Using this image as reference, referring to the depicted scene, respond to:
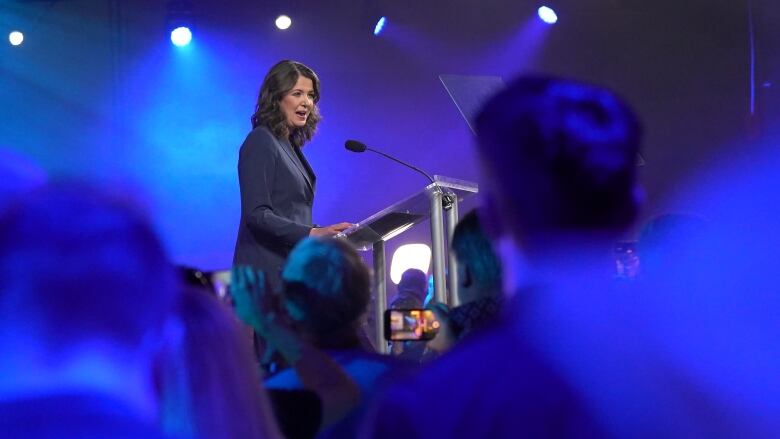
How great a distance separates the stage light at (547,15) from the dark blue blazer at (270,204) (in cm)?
532

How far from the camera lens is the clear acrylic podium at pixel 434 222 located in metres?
3.40

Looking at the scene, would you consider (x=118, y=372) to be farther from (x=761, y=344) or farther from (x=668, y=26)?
(x=668, y=26)

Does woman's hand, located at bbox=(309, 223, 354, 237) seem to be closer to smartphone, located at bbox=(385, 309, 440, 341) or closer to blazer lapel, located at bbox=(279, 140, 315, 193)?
blazer lapel, located at bbox=(279, 140, 315, 193)

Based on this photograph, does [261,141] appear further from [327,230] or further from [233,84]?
[233,84]

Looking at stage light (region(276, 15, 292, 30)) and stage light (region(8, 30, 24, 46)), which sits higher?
stage light (region(276, 15, 292, 30))

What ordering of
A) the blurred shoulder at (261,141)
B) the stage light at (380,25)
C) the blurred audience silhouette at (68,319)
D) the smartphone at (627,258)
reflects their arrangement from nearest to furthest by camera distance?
1. the blurred audience silhouette at (68,319)
2. the smartphone at (627,258)
3. the blurred shoulder at (261,141)
4. the stage light at (380,25)

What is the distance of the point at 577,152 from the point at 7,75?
27.9 ft

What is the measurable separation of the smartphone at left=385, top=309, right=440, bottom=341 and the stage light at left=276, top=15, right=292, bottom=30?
679cm

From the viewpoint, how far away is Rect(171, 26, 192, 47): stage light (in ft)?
28.8

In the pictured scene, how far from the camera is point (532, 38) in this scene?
821 centimetres

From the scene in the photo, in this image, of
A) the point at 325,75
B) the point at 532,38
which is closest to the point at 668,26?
the point at 532,38

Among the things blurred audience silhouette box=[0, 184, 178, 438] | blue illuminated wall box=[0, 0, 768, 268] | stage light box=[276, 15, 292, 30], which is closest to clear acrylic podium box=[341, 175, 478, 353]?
blurred audience silhouette box=[0, 184, 178, 438]

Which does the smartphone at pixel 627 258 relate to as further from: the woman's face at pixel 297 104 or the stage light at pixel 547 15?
the stage light at pixel 547 15

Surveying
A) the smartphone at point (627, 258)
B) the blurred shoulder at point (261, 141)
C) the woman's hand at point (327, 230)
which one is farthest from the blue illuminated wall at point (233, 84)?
the smartphone at point (627, 258)
